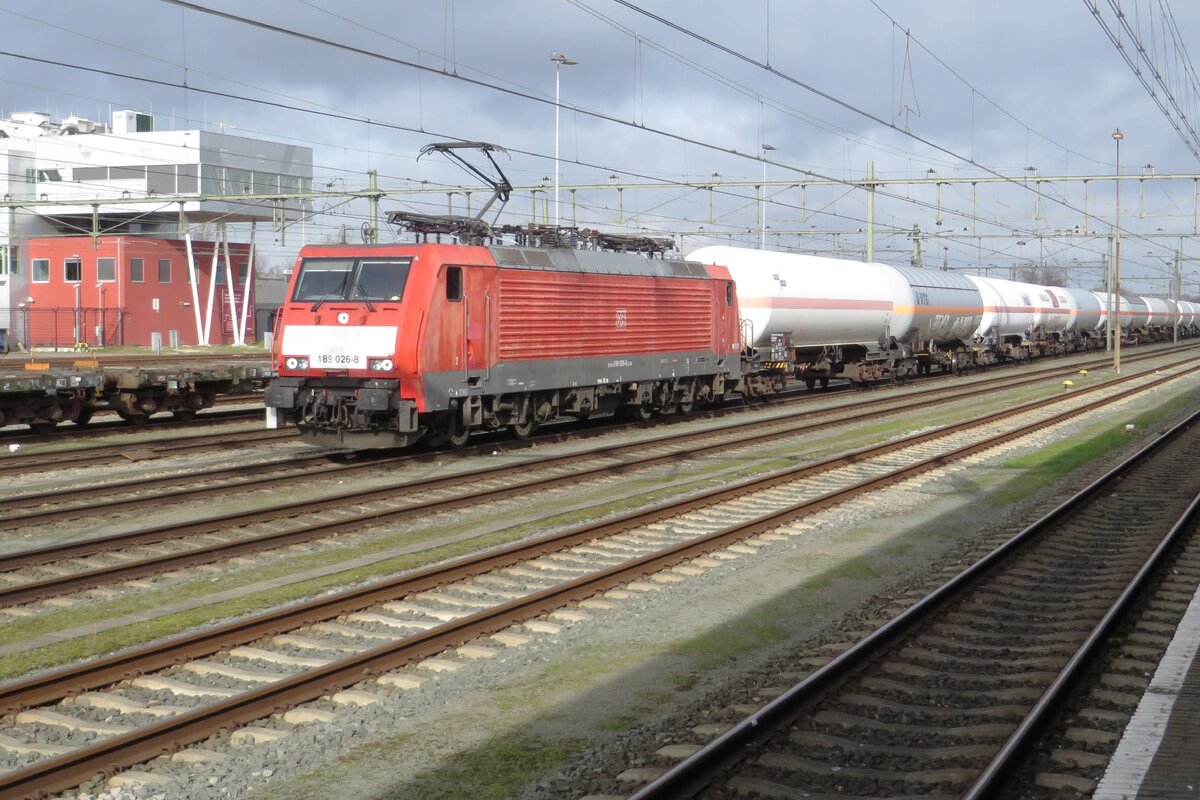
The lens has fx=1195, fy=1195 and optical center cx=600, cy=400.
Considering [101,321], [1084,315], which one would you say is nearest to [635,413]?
[1084,315]

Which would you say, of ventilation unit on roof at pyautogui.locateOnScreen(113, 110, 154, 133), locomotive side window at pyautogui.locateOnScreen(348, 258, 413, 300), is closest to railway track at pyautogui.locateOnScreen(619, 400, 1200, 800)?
locomotive side window at pyautogui.locateOnScreen(348, 258, 413, 300)

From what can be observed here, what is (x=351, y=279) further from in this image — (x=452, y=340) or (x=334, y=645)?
(x=334, y=645)

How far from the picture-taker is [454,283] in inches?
738

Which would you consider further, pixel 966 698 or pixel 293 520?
pixel 293 520

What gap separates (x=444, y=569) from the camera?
35.2 ft

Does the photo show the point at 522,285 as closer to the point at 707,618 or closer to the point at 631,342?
the point at 631,342

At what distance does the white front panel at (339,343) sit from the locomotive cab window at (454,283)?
1239 millimetres

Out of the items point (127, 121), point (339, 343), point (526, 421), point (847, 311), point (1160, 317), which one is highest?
point (127, 121)

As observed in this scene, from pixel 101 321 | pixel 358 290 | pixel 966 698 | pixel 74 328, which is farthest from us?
pixel 101 321

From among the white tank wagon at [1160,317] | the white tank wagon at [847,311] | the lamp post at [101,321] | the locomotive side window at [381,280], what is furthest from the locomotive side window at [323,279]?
the white tank wagon at [1160,317]

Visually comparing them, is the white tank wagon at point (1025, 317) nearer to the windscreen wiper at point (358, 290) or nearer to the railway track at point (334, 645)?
the windscreen wiper at point (358, 290)

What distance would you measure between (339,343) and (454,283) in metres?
2.01

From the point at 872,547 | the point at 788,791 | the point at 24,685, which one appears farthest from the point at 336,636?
the point at 872,547

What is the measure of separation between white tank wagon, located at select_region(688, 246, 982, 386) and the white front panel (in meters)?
12.2
